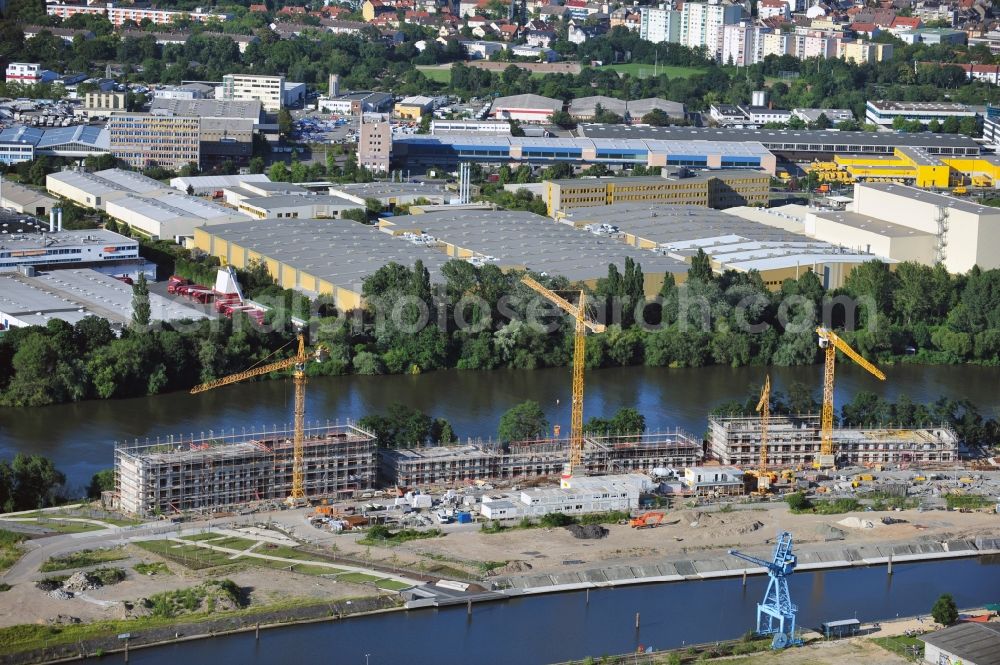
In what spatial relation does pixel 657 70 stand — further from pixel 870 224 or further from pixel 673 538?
pixel 673 538

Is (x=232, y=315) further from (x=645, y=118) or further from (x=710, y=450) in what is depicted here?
(x=645, y=118)

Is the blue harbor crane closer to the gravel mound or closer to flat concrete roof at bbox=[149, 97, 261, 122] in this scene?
the gravel mound

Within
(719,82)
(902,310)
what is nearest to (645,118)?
(719,82)

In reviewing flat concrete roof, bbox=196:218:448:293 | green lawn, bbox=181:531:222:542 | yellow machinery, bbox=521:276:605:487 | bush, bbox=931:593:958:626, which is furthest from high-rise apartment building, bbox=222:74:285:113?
bush, bbox=931:593:958:626

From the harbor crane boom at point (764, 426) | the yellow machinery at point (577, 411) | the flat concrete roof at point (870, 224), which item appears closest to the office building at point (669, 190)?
the flat concrete roof at point (870, 224)

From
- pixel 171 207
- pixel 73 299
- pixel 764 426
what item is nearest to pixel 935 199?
pixel 764 426
